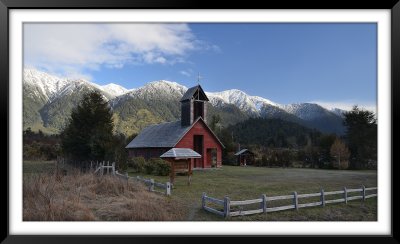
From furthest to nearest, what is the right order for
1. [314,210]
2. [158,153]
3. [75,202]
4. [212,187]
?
[158,153] < [212,187] < [314,210] < [75,202]

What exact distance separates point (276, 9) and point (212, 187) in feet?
27.7

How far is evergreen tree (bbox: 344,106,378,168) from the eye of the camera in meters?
8.95

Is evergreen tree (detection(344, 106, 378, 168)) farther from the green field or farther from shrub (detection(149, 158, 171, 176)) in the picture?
shrub (detection(149, 158, 171, 176))

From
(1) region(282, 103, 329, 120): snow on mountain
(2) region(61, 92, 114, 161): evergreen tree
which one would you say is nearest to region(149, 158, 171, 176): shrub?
(2) region(61, 92, 114, 161): evergreen tree

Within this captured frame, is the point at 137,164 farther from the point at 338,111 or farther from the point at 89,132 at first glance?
the point at 338,111

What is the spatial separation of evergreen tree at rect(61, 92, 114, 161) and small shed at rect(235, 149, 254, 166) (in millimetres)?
15612

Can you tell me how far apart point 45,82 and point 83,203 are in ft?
14.1

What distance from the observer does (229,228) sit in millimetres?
7594

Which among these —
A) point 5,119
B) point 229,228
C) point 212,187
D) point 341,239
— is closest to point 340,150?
point 212,187

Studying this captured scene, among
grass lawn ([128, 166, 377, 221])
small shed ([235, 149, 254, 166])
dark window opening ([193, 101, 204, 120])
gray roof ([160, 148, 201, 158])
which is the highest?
dark window opening ([193, 101, 204, 120])

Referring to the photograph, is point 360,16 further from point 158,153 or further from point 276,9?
point 158,153

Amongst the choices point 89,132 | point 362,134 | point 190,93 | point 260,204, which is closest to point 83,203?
point 260,204

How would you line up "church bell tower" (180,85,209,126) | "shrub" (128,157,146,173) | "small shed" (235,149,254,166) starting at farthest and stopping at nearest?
"small shed" (235,149,254,166) < "church bell tower" (180,85,209,126) < "shrub" (128,157,146,173)

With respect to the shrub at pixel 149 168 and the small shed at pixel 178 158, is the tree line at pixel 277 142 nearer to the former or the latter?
the shrub at pixel 149 168
